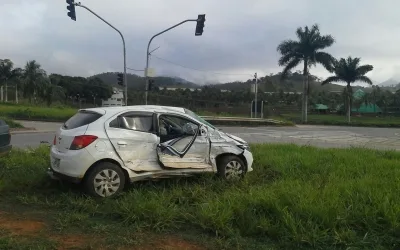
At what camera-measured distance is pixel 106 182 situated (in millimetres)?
6301

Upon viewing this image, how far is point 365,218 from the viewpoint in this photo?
4.94 m

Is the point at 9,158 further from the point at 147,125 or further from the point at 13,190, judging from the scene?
the point at 147,125

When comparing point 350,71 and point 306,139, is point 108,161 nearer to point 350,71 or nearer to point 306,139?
point 306,139

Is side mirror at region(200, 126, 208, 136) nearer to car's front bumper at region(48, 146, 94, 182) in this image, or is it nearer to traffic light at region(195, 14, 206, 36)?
car's front bumper at region(48, 146, 94, 182)

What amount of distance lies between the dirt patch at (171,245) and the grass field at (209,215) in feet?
0.03

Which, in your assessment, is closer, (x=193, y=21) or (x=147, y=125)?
(x=147, y=125)

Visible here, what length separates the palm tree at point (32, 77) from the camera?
69250 millimetres

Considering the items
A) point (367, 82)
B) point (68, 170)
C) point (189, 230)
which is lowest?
point (189, 230)

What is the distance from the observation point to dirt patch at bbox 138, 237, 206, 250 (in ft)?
14.1

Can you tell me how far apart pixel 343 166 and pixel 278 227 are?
13.7ft

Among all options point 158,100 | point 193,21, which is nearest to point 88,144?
point 193,21

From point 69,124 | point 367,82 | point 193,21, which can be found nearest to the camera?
point 69,124

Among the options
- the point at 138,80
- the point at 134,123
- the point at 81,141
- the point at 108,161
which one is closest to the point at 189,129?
the point at 134,123

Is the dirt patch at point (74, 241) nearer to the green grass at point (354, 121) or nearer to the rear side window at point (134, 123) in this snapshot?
the rear side window at point (134, 123)
